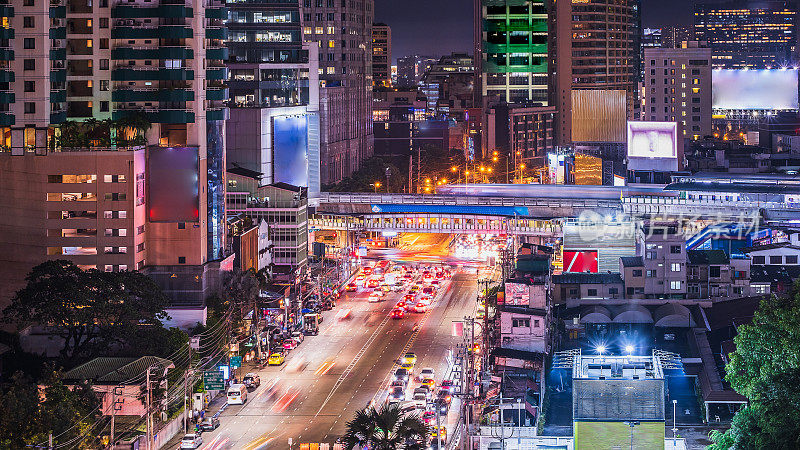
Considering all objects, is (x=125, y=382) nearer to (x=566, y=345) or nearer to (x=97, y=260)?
(x=97, y=260)

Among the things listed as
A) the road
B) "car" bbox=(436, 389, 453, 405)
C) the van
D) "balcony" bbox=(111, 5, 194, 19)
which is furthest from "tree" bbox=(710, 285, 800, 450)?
"balcony" bbox=(111, 5, 194, 19)

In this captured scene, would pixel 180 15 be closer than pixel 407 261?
Yes

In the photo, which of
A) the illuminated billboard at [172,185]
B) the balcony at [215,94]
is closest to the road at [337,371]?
the illuminated billboard at [172,185]

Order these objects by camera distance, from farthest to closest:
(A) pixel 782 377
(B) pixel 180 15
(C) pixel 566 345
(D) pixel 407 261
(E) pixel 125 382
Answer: (D) pixel 407 261 < (B) pixel 180 15 < (C) pixel 566 345 < (E) pixel 125 382 < (A) pixel 782 377

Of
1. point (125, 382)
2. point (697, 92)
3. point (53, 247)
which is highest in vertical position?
point (697, 92)

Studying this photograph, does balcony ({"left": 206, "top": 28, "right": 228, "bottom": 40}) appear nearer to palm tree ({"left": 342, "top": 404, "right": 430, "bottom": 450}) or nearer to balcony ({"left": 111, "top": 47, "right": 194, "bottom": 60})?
balcony ({"left": 111, "top": 47, "right": 194, "bottom": 60})

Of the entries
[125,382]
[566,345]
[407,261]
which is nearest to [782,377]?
[566,345]

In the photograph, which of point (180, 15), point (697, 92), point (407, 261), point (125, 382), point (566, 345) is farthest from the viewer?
point (697, 92)

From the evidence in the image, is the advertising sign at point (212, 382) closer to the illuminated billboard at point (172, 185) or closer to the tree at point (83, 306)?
the tree at point (83, 306)
